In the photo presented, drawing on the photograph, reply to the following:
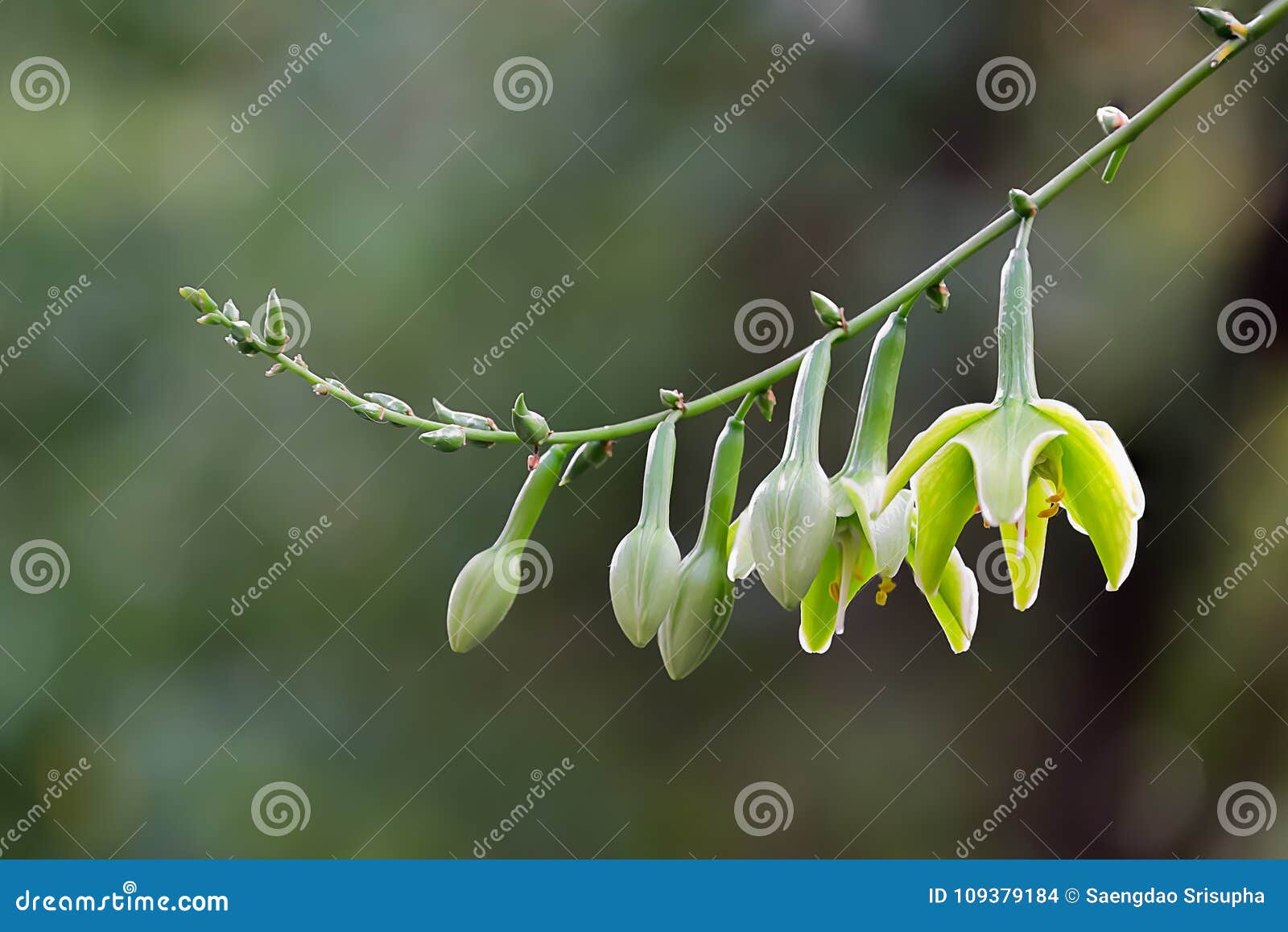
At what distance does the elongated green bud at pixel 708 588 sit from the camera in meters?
0.78

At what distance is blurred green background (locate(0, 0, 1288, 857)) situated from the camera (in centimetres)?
203

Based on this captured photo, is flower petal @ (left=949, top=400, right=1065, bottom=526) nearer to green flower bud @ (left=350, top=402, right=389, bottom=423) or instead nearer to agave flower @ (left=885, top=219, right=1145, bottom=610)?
agave flower @ (left=885, top=219, right=1145, bottom=610)

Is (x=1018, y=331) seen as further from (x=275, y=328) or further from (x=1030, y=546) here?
(x=275, y=328)

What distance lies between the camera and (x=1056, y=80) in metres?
2.17

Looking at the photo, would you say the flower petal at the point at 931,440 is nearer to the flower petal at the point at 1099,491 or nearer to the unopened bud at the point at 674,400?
the flower petal at the point at 1099,491

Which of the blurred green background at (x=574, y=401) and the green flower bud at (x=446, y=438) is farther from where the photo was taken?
the blurred green background at (x=574, y=401)

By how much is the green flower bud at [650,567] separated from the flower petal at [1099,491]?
0.25 meters

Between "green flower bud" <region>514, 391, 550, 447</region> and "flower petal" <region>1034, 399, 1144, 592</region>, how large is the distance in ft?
0.99

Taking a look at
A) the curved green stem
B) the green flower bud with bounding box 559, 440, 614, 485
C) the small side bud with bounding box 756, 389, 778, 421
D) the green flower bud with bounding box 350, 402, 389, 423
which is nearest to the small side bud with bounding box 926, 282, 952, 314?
the curved green stem

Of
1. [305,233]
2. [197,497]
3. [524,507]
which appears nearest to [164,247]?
[305,233]

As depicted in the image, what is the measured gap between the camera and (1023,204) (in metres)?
0.71

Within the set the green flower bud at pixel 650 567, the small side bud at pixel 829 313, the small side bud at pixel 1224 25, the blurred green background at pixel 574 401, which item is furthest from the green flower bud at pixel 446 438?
the blurred green background at pixel 574 401

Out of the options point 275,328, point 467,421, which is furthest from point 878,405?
point 275,328

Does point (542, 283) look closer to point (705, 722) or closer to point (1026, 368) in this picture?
point (705, 722)
